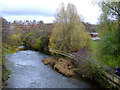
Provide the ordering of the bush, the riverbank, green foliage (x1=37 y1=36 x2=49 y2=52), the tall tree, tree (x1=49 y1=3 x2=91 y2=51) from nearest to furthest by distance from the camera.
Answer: the tall tree → the riverbank → tree (x1=49 y1=3 x2=91 y2=51) → green foliage (x1=37 y1=36 x2=49 y2=52) → the bush

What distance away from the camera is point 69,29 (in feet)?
38.8

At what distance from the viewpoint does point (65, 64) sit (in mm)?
9570

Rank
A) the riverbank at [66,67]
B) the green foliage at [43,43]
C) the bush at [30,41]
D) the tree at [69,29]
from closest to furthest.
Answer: the riverbank at [66,67] < the tree at [69,29] < the green foliage at [43,43] < the bush at [30,41]

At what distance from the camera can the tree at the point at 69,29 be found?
36.5 ft

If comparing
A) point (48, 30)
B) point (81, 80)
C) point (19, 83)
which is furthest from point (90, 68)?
point (48, 30)

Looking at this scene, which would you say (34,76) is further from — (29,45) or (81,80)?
(29,45)

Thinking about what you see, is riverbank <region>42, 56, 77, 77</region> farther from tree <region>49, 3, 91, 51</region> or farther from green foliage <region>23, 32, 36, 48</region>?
green foliage <region>23, 32, 36, 48</region>

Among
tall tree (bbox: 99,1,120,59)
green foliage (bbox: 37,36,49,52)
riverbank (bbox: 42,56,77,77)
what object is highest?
tall tree (bbox: 99,1,120,59)

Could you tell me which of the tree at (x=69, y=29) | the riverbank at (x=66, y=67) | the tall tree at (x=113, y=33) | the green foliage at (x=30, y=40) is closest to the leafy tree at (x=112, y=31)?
the tall tree at (x=113, y=33)

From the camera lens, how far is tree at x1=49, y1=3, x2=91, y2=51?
11.1 m

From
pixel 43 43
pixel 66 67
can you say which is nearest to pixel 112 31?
pixel 66 67

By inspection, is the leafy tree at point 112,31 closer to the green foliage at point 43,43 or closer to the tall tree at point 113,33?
the tall tree at point 113,33

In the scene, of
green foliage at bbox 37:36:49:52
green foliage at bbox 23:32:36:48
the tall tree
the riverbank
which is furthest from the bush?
the tall tree

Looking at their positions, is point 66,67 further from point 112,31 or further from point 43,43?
point 43,43
